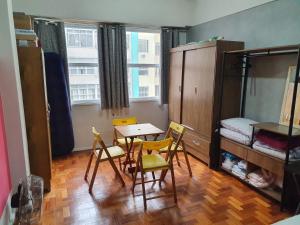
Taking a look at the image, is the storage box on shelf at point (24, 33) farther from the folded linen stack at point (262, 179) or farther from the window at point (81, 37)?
the folded linen stack at point (262, 179)

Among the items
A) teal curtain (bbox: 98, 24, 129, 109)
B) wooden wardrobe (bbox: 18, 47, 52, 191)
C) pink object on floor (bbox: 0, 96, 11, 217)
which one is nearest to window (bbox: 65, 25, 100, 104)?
teal curtain (bbox: 98, 24, 129, 109)

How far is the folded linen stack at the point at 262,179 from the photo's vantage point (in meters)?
2.48

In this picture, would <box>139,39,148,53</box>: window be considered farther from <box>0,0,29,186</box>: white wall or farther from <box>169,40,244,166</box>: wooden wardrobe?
<box>0,0,29,186</box>: white wall

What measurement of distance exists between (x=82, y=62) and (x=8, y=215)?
2514 millimetres

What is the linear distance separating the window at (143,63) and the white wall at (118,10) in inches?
9.7

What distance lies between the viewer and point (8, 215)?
1.94 m

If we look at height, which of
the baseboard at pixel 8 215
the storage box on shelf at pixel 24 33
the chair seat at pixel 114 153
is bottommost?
the baseboard at pixel 8 215

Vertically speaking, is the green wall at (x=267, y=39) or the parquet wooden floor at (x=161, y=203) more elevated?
the green wall at (x=267, y=39)

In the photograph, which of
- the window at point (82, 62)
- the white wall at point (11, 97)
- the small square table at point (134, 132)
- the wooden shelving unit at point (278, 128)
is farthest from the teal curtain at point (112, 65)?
the wooden shelving unit at point (278, 128)

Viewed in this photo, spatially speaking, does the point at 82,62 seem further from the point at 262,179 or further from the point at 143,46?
the point at 262,179

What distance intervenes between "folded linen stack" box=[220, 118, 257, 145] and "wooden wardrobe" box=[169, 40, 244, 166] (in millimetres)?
167

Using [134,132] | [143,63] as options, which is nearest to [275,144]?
[134,132]

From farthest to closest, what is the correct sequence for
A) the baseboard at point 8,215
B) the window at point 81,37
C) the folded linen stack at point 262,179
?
the window at point 81,37
the folded linen stack at point 262,179
the baseboard at point 8,215

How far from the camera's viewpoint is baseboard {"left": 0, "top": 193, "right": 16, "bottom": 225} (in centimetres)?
178
